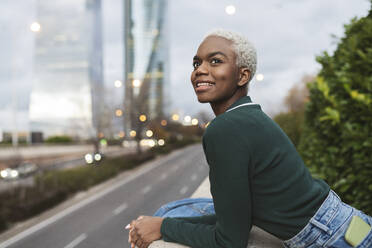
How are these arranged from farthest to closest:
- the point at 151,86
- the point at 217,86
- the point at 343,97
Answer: the point at 151,86, the point at 343,97, the point at 217,86

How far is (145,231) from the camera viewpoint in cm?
100

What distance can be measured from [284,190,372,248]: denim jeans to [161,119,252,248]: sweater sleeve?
0.20 m

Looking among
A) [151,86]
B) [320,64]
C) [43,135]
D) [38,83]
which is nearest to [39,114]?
[38,83]

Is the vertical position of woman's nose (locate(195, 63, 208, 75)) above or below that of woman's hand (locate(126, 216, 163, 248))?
above

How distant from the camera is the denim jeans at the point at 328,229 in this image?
33.5 inches

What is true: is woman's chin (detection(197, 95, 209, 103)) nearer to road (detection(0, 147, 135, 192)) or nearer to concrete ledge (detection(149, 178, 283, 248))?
concrete ledge (detection(149, 178, 283, 248))

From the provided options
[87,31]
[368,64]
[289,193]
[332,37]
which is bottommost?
[289,193]

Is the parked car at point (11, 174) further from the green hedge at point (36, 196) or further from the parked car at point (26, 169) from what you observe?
the green hedge at point (36, 196)

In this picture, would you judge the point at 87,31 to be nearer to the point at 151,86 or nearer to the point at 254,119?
the point at 151,86

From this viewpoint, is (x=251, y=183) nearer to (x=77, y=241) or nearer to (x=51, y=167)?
(x=77, y=241)

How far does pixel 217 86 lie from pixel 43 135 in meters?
43.0

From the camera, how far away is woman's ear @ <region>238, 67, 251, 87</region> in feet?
3.19

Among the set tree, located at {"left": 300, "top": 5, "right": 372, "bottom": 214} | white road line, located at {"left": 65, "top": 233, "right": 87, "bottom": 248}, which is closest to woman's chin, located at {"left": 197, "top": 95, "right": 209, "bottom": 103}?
white road line, located at {"left": 65, "top": 233, "right": 87, "bottom": 248}

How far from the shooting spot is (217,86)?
96 cm
